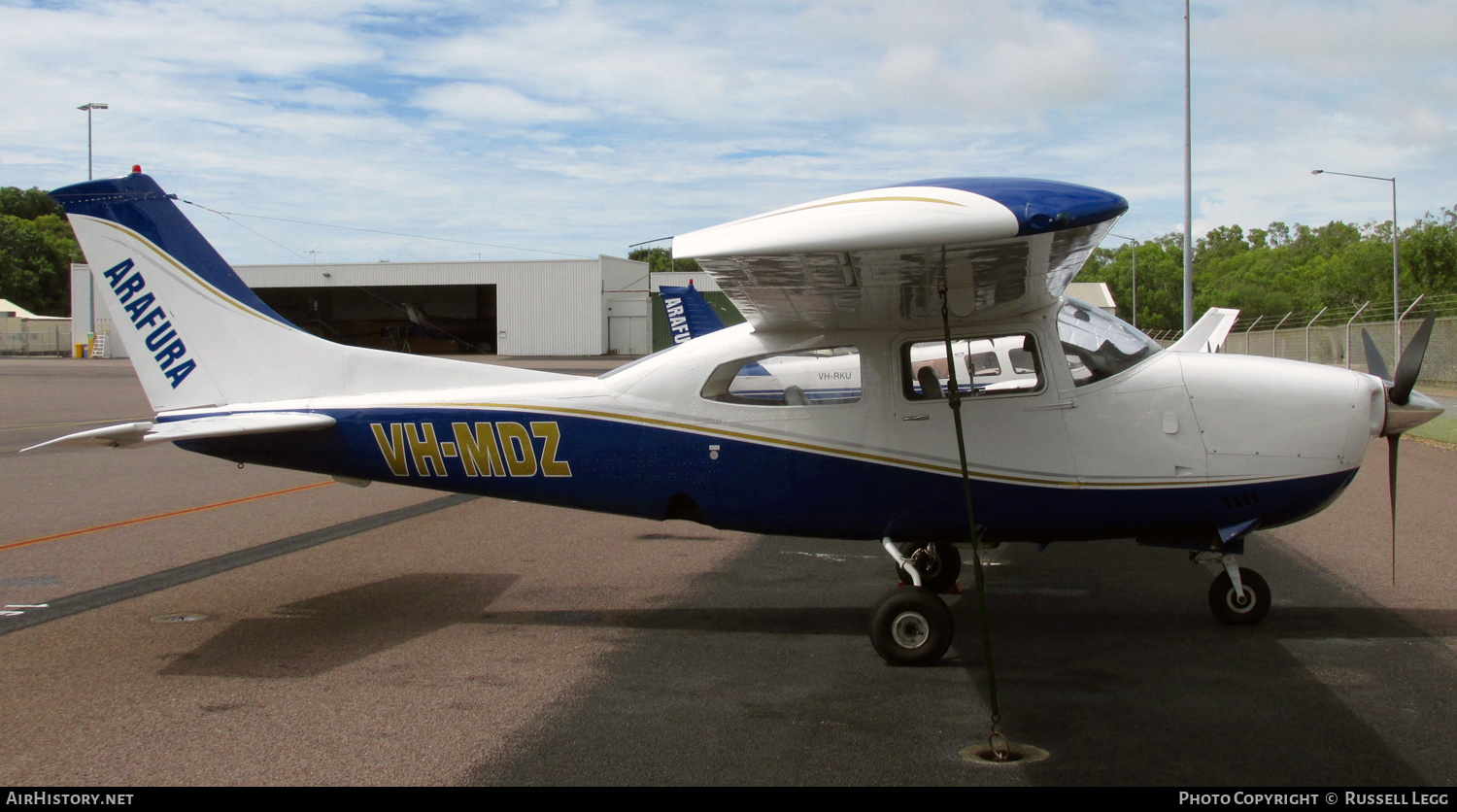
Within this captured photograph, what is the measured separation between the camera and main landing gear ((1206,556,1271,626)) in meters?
5.68

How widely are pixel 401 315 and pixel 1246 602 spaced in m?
68.2

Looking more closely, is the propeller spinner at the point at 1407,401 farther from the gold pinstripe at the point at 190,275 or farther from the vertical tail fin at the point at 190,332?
the gold pinstripe at the point at 190,275

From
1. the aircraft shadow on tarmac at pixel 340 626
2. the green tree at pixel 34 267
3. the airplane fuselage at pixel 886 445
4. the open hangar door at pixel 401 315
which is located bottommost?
the aircraft shadow on tarmac at pixel 340 626

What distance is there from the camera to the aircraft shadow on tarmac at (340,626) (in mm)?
5262

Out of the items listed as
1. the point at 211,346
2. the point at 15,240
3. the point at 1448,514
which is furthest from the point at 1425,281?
the point at 15,240

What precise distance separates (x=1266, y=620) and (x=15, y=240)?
3965 inches

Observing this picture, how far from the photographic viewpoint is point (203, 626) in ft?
19.5

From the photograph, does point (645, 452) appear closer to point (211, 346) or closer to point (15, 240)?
point (211, 346)

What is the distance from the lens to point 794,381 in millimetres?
5840

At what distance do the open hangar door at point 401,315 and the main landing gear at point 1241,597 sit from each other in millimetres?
64501

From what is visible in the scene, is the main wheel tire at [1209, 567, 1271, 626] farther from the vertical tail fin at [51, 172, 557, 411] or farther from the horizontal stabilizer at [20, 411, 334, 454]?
the horizontal stabilizer at [20, 411, 334, 454]

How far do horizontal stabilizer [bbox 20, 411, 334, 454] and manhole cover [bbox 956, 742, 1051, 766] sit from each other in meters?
4.19

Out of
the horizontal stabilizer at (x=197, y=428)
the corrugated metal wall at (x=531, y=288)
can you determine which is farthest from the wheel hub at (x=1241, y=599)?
the corrugated metal wall at (x=531, y=288)

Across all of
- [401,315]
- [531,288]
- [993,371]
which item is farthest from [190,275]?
[401,315]
